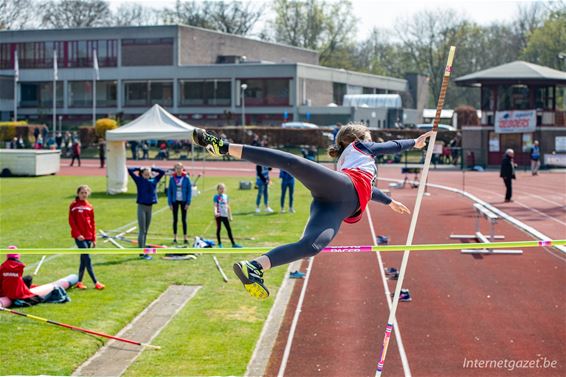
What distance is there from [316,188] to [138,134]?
23.4m

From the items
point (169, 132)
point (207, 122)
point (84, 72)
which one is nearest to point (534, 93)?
point (169, 132)

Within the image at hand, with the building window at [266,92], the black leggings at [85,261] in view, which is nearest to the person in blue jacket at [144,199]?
the black leggings at [85,261]

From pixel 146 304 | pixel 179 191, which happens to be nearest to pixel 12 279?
pixel 146 304

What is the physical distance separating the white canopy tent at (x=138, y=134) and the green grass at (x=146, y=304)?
3.91m

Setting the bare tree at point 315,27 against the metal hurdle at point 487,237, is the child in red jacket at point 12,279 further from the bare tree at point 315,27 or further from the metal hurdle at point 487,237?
the bare tree at point 315,27

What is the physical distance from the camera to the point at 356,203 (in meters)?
7.00

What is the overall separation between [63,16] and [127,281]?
3228 inches

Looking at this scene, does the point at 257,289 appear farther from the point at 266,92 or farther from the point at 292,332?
the point at 266,92

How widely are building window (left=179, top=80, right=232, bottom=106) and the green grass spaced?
4620 centimetres

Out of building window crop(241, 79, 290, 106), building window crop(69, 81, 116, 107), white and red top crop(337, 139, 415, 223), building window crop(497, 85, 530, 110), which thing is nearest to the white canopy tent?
white and red top crop(337, 139, 415, 223)

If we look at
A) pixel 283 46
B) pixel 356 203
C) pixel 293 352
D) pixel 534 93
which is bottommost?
pixel 293 352

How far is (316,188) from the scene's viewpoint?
22.2 ft

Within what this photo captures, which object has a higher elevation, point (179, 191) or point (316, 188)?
point (316, 188)

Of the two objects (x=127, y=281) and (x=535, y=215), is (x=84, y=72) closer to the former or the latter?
(x=535, y=215)
